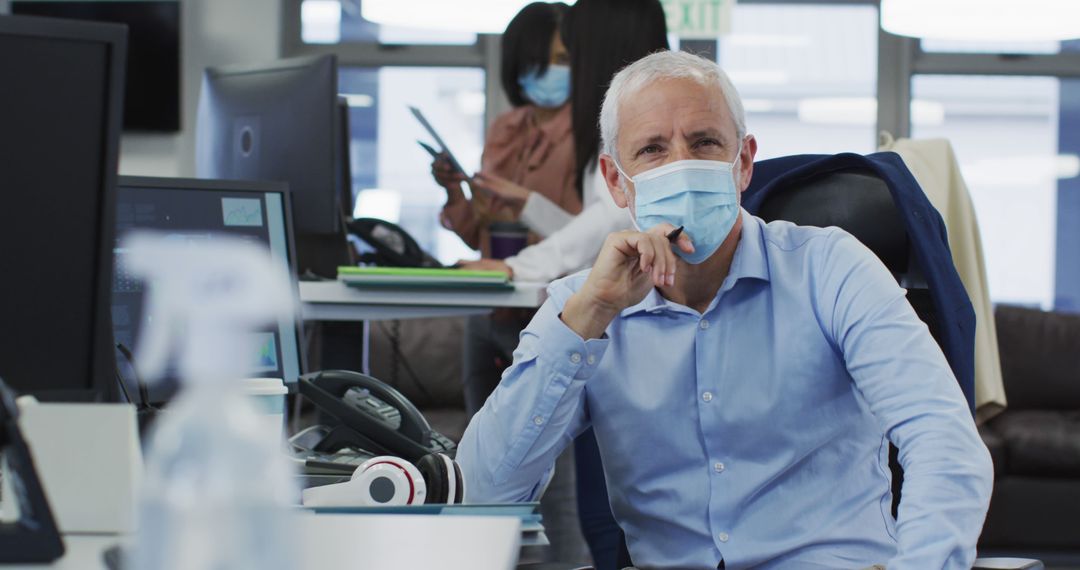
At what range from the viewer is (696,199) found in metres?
1.53

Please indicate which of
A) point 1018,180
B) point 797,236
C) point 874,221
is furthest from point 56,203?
point 1018,180

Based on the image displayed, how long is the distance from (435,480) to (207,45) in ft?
16.3

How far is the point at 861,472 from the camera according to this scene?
1463mm

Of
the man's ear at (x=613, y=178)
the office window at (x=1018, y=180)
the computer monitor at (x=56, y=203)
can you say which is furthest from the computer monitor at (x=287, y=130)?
the office window at (x=1018, y=180)

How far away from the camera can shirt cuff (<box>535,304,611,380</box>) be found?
1384 millimetres

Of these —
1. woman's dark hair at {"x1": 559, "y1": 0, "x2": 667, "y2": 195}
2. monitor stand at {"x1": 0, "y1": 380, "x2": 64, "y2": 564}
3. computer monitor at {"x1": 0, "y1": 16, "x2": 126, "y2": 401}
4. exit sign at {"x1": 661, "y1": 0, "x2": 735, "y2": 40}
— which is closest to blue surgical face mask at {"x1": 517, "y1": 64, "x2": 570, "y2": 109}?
woman's dark hair at {"x1": 559, "y1": 0, "x2": 667, "y2": 195}

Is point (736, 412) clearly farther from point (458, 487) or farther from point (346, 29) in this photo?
point (346, 29)

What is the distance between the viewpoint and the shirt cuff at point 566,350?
1.38 meters

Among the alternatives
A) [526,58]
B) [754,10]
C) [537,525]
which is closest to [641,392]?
[537,525]

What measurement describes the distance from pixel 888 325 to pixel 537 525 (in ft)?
2.03

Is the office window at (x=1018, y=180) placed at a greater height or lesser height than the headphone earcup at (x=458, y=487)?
greater

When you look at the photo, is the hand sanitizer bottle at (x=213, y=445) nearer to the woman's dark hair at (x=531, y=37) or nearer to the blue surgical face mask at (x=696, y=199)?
the blue surgical face mask at (x=696, y=199)

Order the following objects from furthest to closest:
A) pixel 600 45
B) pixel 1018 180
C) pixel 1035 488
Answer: pixel 1018 180 < pixel 1035 488 < pixel 600 45

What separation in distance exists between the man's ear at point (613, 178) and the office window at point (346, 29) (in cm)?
417
